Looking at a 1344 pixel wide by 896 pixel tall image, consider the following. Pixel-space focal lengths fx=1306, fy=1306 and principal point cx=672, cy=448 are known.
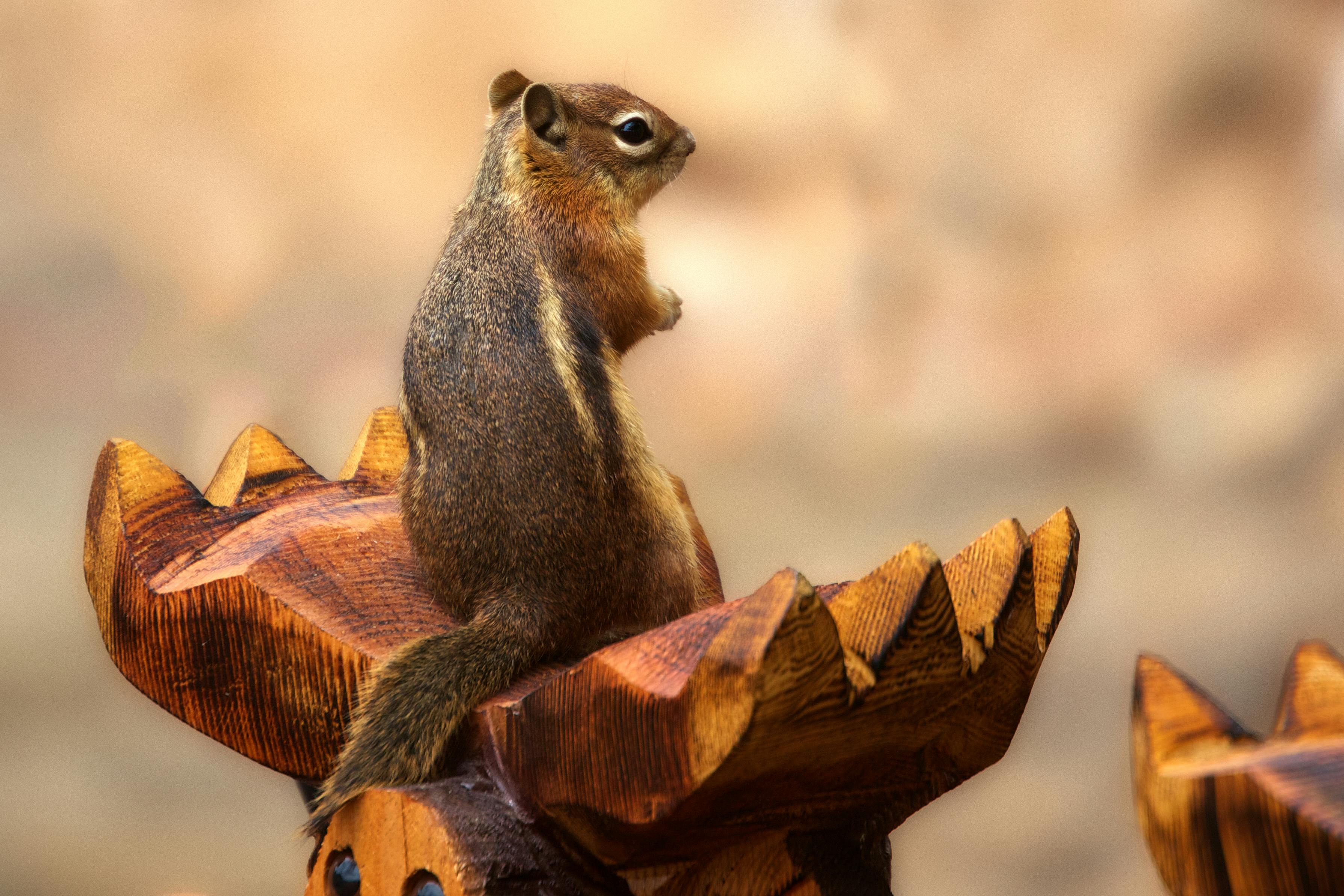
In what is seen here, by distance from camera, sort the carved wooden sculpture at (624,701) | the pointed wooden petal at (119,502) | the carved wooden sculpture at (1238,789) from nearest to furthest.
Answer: the carved wooden sculpture at (1238,789) → the carved wooden sculpture at (624,701) → the pointed wooden petal at (119,502)

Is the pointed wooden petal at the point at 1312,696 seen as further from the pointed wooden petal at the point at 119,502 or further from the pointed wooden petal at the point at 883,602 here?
the pointed wooden petal at the point at 119,502

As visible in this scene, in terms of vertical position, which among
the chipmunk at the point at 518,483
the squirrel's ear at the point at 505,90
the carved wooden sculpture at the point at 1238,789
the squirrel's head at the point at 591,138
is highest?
the squirrel's ear at the point at 505,90

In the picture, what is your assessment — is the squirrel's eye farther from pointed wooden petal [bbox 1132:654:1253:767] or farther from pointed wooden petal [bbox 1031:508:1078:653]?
pointed wooden petal [bbox 1132:654:1253:767]

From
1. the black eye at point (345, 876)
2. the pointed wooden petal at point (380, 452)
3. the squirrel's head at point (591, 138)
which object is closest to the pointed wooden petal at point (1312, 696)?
the black eye at point (345, 876)

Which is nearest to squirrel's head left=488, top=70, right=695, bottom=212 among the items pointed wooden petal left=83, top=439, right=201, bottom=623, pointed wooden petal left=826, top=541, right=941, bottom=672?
pointed wooden petal left=83, top=439, right=201, bottom=623

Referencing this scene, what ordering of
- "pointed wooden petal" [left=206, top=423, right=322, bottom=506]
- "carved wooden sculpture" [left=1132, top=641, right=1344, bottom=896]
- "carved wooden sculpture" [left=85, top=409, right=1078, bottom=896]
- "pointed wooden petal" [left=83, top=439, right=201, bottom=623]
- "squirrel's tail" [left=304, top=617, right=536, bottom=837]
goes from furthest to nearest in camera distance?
"pointed wooden petal" [left=206, top=423, right=322, bottom=506], "pointed wooden petal" [left=83, top=439, right=201, bottom=623], "squirrel's tail" [left=304, top=617, right=536, bottom=837], "carved wooden sculpture" [left=85, top=409, right=1078, bottom=896], "carved wooden sculpture" [left=1132, top=641, right=1344, bottom=896]

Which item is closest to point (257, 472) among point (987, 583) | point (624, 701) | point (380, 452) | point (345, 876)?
point (380, 452)

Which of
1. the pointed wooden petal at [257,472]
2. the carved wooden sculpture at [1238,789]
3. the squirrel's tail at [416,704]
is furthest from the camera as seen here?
the pointed wooden petal at [257,472]

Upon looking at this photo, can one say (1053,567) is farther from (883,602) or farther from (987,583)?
(883,602)
